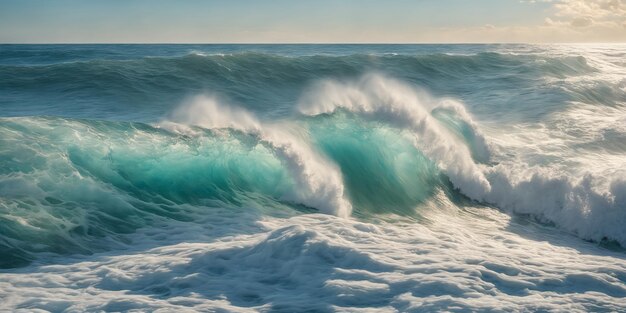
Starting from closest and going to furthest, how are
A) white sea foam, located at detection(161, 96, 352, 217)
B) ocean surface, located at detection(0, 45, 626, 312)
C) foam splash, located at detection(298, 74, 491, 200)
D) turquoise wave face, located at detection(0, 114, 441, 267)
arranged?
ocean surface, located at detection(0, 45, 626, 312) → turquoise wave face, located at detection(0, 114, 441, 267) → white sea foam, located at detection(161, 96, 352, 217) → foam splash, located at detection(298, 74, 491, 200)

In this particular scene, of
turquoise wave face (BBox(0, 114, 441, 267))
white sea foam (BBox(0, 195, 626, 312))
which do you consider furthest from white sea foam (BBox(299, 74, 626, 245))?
white sea foam (BBox(0, 195, 626, 312))

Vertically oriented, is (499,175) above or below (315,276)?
above

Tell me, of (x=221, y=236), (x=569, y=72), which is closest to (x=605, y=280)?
(x=221, y=236)

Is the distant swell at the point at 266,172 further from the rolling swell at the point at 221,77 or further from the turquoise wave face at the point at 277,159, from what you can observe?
the rolling swell at the point at 221,77

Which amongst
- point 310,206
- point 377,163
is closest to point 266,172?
point 310,206

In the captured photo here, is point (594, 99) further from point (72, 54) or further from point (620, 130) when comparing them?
point (72, 54)

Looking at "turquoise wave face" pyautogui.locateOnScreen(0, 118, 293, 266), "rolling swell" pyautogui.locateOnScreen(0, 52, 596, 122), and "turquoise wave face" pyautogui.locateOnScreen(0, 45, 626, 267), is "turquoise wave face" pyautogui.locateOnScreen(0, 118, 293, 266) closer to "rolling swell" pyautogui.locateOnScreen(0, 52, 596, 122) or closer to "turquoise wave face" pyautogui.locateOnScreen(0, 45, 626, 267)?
"turquoise wave face" pyautogui.locateOnScreen(0, 45, 626, 267)

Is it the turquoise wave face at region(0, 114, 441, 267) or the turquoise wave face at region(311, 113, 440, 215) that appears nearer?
the turquoise wave face at region(0, 114, 441, 267)

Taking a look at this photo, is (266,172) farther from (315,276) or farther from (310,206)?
(315,276)

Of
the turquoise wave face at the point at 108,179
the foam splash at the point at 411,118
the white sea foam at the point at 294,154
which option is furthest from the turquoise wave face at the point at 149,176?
the foam splash at the point at 411,118
